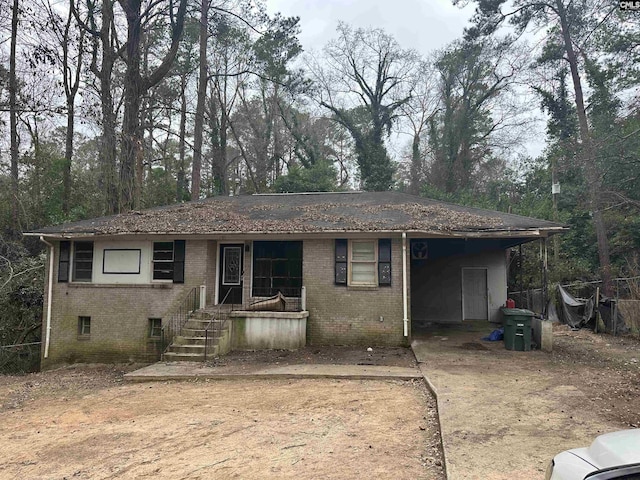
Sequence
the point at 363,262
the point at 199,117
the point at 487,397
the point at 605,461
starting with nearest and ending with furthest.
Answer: the point at 605,461 < the point at 487,397 < the point at 363,262 < the point at 199,117

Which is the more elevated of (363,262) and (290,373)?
(363,262)

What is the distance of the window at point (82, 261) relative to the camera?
43.3ft

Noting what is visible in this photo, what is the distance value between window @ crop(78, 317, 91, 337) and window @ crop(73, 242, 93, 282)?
3.68ft

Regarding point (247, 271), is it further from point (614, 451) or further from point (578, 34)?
point (578, 34)

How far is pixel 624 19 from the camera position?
16438mm

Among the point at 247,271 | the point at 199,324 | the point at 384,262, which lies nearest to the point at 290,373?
the point at 199,324

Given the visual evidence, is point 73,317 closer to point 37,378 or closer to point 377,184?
point 37,378

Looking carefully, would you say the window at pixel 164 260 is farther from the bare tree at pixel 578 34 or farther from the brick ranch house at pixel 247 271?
the bare tree at pixel 578 34

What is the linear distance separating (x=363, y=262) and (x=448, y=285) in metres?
5.43

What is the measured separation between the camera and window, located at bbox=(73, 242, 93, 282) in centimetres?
1319

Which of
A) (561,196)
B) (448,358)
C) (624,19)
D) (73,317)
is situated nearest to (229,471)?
(448,358)

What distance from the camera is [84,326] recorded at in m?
13.1

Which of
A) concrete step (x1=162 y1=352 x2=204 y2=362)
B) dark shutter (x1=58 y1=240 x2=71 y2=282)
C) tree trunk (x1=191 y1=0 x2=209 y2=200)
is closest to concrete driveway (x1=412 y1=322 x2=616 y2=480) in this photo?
concrete step (x1=162 y1=352 x2=204 y2=362)

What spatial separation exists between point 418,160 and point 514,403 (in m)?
32.8
